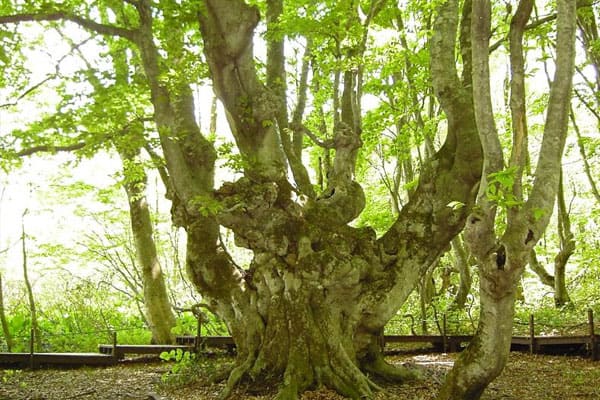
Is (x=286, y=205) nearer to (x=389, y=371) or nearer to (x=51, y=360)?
(x=389, y=371)

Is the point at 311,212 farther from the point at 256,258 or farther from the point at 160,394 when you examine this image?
the point at 160,394

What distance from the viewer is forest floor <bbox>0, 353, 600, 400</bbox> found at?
6766 mm

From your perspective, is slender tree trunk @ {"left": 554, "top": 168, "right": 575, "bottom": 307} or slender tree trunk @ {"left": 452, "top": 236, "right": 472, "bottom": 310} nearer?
slender tree trunk @ {"left": 554, "top": 168, "right": 575, "bottom": 307}

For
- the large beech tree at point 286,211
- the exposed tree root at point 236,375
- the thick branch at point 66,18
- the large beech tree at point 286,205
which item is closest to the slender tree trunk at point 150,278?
the large beech tree at point 286,205

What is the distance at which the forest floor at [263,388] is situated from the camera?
22.2 ft

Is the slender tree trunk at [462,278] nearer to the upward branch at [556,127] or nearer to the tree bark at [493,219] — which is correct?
the tree bark at [493,219]

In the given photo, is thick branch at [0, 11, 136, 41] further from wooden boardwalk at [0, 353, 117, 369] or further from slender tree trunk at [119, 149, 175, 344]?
wooden boardwalk at [0, 353, 117, 369]

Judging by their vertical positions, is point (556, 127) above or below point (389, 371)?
above

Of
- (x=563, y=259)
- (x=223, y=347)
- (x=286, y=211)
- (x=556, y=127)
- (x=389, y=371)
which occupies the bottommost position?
(x=223, y=347)

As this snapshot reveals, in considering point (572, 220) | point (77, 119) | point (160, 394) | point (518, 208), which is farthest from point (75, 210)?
point (572, 220)

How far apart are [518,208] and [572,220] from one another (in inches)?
505

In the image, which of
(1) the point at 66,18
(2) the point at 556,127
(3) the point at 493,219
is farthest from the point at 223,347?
(2) the point at 556,127

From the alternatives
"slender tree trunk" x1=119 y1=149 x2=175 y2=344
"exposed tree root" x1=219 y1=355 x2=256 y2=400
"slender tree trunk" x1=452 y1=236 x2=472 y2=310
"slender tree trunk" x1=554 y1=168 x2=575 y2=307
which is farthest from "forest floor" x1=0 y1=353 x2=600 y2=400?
"slender tree trunk" x1=554 y1=168 x2=575 y2=307

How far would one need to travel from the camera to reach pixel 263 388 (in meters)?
6.86
